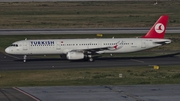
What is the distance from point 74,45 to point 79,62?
259 centimetres

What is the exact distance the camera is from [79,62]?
2655 inches

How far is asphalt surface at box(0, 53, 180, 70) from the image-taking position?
63219mm

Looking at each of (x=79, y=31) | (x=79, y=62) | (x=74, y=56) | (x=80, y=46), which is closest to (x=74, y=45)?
(x=80, y=46)

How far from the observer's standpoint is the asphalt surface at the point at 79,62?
207 feet

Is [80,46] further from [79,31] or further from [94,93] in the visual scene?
[79,31]

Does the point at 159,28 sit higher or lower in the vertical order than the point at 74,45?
higher

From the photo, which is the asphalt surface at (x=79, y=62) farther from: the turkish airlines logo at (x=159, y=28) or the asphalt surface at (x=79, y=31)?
the asphalt surface at (x=79, y=31)

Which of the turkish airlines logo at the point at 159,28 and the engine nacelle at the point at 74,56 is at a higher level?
the turkish airlines logo at the point at 159,28

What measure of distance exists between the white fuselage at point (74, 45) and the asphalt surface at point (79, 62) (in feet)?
4.78

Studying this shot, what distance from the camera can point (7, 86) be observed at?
47.3 meters

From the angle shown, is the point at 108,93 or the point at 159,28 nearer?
the point at 108,93

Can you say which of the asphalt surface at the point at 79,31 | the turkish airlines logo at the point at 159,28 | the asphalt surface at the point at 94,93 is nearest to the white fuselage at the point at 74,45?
the turkish airlines logo at the point at 159,28

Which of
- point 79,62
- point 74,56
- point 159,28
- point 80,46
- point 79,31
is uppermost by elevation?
point 79,31

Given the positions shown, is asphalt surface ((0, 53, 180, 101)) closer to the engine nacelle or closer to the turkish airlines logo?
the engine nacelle
